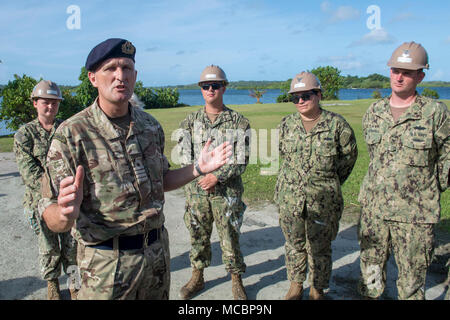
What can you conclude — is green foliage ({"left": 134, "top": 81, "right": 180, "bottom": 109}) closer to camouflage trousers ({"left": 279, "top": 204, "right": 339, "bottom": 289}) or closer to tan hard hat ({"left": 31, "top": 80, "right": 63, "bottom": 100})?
tan hard hat ({"left": 31, "top": 80, "right": 63, "bottom": 100})

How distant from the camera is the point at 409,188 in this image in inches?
134

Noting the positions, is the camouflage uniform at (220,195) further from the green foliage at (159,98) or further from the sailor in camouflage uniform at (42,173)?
the green foliage at (159,98)

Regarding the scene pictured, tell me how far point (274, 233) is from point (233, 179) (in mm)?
2049

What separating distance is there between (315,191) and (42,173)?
10.0 ft

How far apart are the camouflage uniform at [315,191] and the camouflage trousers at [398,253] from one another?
1.21 ft

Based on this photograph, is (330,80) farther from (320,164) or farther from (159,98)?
(320,164)

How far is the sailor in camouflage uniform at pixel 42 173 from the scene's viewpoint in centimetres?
404

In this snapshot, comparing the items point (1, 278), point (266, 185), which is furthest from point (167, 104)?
point (1, 278)

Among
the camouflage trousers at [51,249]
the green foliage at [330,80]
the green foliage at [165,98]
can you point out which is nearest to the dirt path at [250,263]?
the camouflage trousers at [51,249]

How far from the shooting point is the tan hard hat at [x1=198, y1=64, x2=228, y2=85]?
13.6 ft

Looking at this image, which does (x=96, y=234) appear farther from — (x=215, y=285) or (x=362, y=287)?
(x=362, y=287)

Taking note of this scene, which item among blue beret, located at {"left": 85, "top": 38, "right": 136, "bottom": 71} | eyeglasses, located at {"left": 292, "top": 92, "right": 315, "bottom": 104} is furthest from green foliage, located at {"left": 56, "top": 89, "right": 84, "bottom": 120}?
blue beret, located at {"left": 85, "top": 38, "right": 136, "bottom": 71}

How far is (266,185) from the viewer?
809 cm

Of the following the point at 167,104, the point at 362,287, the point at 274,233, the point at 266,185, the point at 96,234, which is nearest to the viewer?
the point at 96,234
